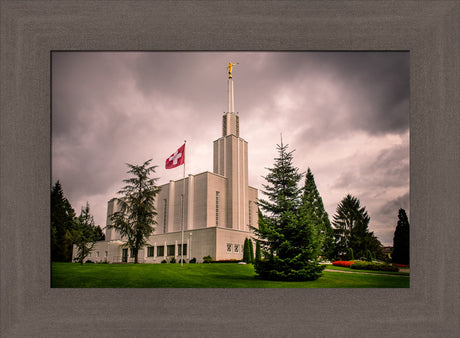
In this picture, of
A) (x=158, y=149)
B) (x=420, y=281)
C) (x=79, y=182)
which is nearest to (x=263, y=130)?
(x=158, y=149)

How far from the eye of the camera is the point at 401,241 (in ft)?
24.1

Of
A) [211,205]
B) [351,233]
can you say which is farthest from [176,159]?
[351,233]

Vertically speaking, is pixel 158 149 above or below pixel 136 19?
below

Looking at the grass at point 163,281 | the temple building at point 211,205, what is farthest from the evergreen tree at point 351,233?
the grass at point 163,281

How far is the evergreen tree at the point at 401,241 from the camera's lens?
6.06 m

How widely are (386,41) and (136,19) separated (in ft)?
12.7

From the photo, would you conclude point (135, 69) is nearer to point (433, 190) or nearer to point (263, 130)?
point (263, 130)

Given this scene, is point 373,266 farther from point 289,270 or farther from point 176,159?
point 176,159

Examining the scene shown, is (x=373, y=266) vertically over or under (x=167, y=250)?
over

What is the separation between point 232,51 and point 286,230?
421cm

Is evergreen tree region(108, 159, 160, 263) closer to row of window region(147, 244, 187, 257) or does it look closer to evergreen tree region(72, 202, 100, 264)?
evergreen tree region(72, 202, 100, 264)

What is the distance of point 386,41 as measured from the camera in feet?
17.6

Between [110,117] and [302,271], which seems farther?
[110,117]

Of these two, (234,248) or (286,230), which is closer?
(286,230)
